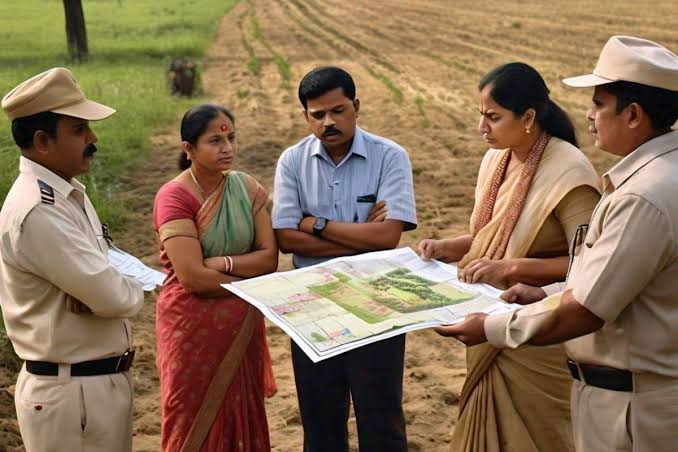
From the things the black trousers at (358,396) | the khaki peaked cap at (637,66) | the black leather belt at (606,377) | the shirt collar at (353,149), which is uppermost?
the khaki peaked cap at (637,66)

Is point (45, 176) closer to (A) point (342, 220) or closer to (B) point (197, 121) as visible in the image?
(B) point (197, 121)

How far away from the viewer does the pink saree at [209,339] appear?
319 cm

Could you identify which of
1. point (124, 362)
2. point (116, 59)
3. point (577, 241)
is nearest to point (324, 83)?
point (577, 241)

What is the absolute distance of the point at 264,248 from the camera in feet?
10.7

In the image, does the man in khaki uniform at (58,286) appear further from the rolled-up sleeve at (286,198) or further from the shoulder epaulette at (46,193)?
the rolled-up sleeve at (286,198)

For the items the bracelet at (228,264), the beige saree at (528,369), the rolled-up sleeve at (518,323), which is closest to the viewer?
the rolled-up sleeve at (518,323)

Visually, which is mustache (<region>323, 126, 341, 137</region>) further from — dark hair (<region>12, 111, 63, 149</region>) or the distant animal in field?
the distant animal in field

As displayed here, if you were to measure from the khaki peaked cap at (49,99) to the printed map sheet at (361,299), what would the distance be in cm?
78

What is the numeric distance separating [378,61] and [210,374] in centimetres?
1508

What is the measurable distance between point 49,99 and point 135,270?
68 cm

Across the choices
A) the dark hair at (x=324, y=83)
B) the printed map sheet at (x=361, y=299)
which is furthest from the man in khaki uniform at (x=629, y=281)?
the dark hair at (x=324, y=83)

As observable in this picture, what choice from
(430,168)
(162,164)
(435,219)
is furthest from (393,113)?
(435,219)

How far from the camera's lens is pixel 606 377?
2.42 metres

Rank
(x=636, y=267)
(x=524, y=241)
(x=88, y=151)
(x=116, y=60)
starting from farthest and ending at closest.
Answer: (x=116, y=60)
(x=524, y=241)
(x=88, y=151)
(x=636, y=267)
